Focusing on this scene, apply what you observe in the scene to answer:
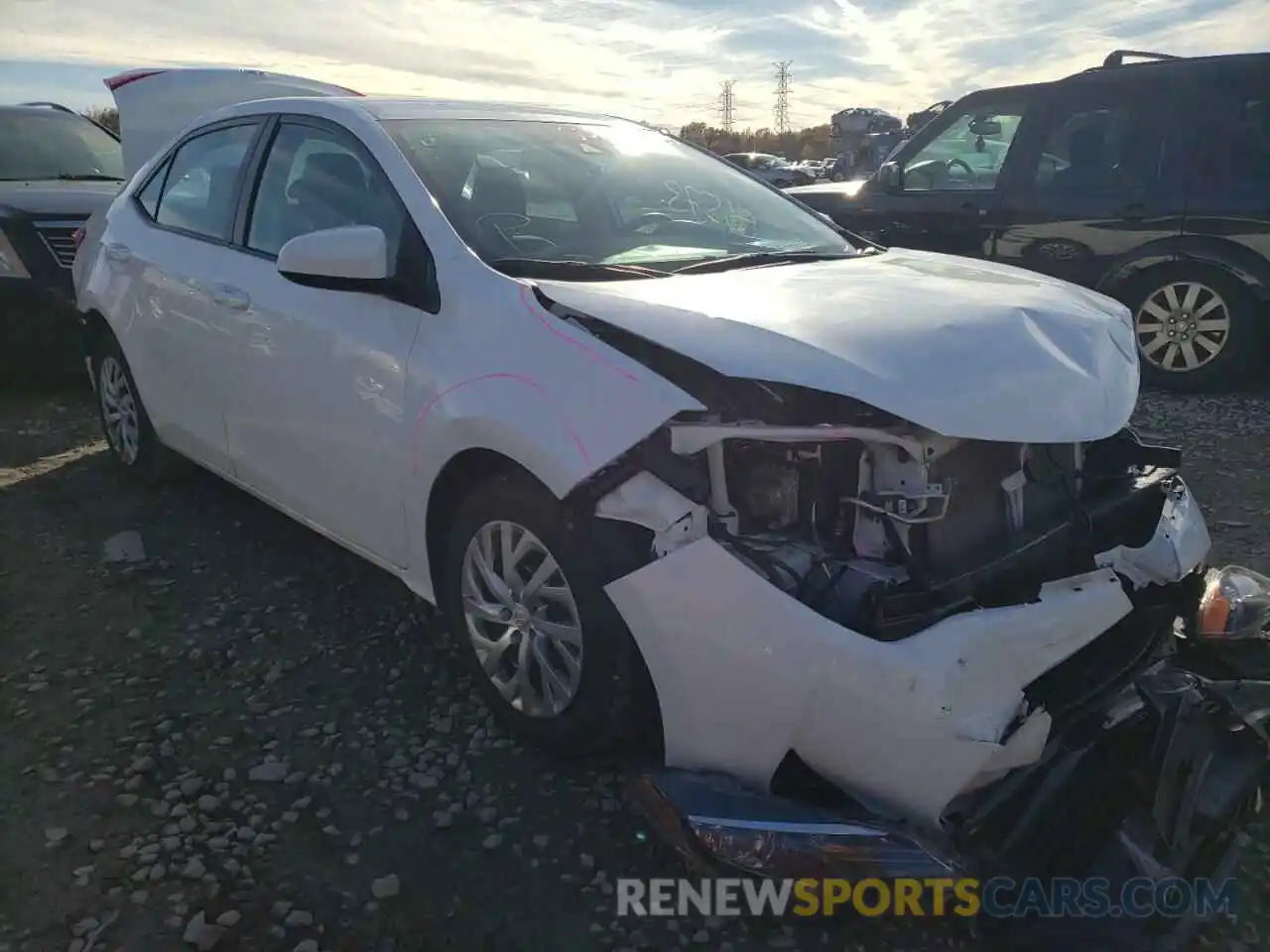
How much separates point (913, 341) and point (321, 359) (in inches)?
73.4

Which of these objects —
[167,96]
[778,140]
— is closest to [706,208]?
[167,96]

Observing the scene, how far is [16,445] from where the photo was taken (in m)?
5.89

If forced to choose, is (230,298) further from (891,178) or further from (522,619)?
(891,178)

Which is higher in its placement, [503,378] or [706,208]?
[706,208]

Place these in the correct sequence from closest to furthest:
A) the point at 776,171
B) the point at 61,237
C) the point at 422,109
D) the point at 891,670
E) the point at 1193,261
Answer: the point at 891,670 < the point at 422,109 < the point at 1193,261 < the point at 61,237 < the point at 776,171

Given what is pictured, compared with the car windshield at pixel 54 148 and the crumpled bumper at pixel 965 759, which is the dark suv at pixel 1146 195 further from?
the car windshield at pixel 54 148

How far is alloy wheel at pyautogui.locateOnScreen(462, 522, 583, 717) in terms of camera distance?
2.62 meters

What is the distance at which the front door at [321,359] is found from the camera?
118 inches

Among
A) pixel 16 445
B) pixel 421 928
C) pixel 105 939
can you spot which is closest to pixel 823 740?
pixel 421 928

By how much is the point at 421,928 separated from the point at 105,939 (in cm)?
70

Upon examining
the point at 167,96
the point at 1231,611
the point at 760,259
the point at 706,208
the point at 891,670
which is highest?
the point at 167,96

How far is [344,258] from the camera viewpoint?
2.84 metres

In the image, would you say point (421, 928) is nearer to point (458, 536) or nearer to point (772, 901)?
point (772, 901)

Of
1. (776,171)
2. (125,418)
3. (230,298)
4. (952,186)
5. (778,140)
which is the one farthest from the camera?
(778,140)
